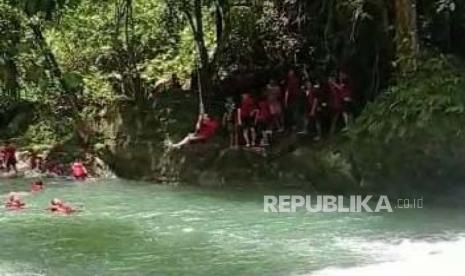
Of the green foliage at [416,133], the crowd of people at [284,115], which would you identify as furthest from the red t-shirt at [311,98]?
the green foliage at [416,133]

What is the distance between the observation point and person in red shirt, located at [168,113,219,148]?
17.7 meters

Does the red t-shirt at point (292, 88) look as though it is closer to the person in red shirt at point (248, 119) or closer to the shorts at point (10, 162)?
the person in red shirt at point (248, 119)

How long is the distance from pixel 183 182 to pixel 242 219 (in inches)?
174

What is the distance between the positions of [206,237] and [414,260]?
125 inches

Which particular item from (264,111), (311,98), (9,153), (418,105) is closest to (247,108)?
(264,111)

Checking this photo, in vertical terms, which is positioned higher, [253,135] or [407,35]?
[407,35]

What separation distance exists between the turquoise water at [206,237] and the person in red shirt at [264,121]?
2.21m

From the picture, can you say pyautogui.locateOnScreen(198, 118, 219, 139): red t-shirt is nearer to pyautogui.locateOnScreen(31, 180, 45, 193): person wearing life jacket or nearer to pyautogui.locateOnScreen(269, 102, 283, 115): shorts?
pyautogui.locateOnScreen(269, 102, 283, 115): shorts

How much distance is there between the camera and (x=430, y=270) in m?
9.35

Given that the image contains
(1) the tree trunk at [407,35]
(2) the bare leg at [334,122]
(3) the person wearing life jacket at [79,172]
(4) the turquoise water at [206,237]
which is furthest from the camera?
(3) the person wearing life jacket at [79,172]

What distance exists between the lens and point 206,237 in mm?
11812

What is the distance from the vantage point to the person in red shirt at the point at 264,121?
17509 mm

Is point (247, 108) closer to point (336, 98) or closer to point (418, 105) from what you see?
point (336, 98)

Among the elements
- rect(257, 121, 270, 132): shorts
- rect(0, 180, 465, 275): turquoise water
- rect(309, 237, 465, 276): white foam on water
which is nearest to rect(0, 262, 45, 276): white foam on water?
rect(0, 180, 465, 275): turquoise water
